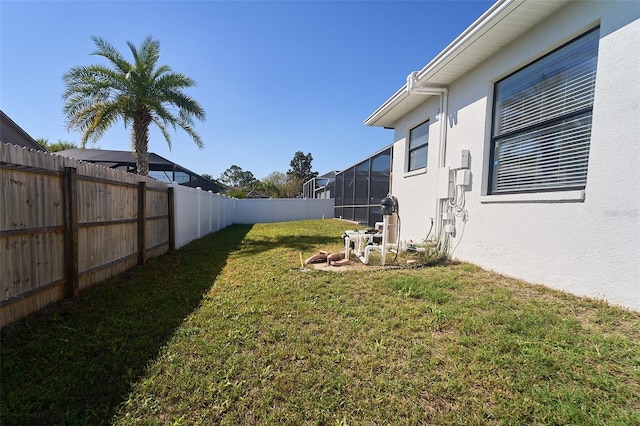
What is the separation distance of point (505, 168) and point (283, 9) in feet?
19.7

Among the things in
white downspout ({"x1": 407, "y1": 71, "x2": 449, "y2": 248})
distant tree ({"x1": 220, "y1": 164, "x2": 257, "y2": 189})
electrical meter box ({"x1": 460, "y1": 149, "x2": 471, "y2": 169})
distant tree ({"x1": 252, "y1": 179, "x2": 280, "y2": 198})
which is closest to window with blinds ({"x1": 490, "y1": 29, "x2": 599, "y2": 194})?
electrical meter box ({"x1": 460, "y1": 149, "x2": 471, "y2": 169})

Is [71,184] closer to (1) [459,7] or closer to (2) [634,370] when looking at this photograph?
(2) [634,370]

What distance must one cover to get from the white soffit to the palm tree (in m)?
7.94

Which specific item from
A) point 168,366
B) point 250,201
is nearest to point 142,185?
point 168,366

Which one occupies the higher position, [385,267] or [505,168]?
[505,168]

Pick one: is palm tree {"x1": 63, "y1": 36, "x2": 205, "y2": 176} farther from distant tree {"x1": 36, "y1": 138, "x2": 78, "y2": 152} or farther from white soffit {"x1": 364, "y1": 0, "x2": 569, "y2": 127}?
distant tree {"x1": 36, "y1": 138, "x2": 78, "y2": 152}

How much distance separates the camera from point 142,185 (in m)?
5.67

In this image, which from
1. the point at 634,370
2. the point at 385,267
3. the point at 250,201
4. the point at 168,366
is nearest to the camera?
the point at 634,370

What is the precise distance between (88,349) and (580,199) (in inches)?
205

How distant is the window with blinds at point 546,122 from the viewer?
11.3ft

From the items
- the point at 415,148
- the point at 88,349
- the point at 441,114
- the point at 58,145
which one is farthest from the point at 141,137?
the point at 58,145

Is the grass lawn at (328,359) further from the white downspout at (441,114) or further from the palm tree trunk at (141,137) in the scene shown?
the palm tree trunk at (141,137)

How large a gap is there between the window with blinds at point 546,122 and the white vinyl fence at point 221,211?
7.44 m

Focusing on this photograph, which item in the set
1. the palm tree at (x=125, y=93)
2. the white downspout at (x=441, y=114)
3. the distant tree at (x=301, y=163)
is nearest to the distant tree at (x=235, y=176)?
the distant tree at (x=301, y=163)
